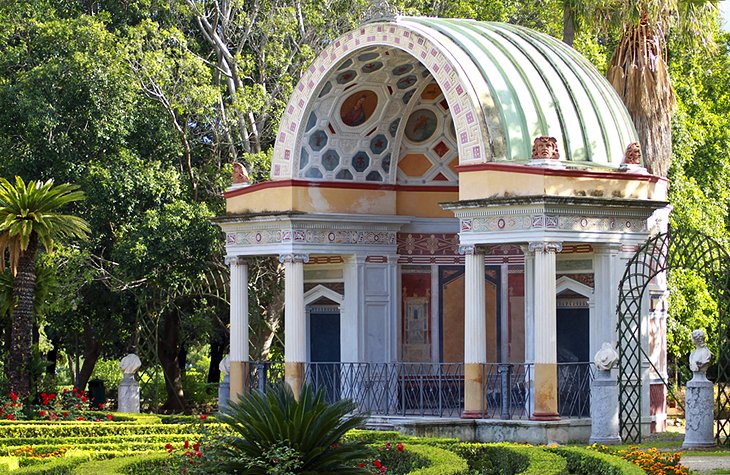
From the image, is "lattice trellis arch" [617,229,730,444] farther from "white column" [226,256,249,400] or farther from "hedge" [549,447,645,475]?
"white column" [226,256,249,400]

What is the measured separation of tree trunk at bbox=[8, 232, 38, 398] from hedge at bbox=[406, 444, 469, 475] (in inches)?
491

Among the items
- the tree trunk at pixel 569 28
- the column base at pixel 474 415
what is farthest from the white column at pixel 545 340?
the tree trunk at pixel 569 28

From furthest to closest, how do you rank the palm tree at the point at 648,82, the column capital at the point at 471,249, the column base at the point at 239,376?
the column base at the point at 239,376, the palm tree at the point at 648,82, the column capital at the point at 471,249

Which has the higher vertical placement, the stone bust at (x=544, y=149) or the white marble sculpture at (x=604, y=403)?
the stone bust at (x=544, y=149)

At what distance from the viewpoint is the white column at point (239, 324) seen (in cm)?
2856

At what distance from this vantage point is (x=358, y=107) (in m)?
29.2

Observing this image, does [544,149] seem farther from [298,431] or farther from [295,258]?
[298,431]

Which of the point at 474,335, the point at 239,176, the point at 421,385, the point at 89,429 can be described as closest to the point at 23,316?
the point at 239,176

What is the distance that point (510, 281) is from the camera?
27.8 metres

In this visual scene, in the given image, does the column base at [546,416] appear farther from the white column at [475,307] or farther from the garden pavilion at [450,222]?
the white column at [475,307]

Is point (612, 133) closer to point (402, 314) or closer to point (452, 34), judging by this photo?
point (452, 34)

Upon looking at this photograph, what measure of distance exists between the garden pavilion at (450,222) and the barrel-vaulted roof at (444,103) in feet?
0.13

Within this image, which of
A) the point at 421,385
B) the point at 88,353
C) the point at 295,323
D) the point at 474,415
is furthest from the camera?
the point at 88,353

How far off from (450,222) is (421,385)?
407cm
